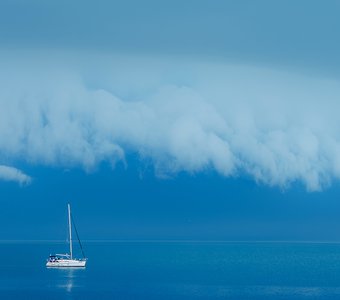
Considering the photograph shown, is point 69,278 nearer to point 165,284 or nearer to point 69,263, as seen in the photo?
point 165,284

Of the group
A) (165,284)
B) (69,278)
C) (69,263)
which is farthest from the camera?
(69,263)

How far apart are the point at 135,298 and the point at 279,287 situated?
27.4 meters

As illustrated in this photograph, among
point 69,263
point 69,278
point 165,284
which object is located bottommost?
point 165,284

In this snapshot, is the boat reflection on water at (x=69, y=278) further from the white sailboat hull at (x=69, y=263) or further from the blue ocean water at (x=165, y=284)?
the white sailboat hull at (x=69, y=263)

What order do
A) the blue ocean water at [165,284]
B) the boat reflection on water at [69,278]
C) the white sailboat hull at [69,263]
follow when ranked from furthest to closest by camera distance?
the white sailboat hull at [69,263], the boat reflection on water at [69,278], the blue ocean water at [165,284]

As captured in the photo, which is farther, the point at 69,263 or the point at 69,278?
the point at 69,263

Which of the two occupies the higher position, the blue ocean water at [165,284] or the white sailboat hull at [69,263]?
the white sailboat hull at [69,263]

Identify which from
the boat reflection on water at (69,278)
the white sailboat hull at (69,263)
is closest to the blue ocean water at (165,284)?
the boat reflection on water at (69,278)

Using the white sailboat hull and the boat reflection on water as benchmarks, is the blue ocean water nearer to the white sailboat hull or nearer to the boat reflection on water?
the boat reflection on water

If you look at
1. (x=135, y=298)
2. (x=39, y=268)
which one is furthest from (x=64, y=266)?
(x=135, y=298)

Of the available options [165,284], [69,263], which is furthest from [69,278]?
[69,263]

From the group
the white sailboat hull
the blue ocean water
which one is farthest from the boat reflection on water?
the white sailboat hull

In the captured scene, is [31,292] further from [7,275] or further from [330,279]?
[330,279]

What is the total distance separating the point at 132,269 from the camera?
155 meters
